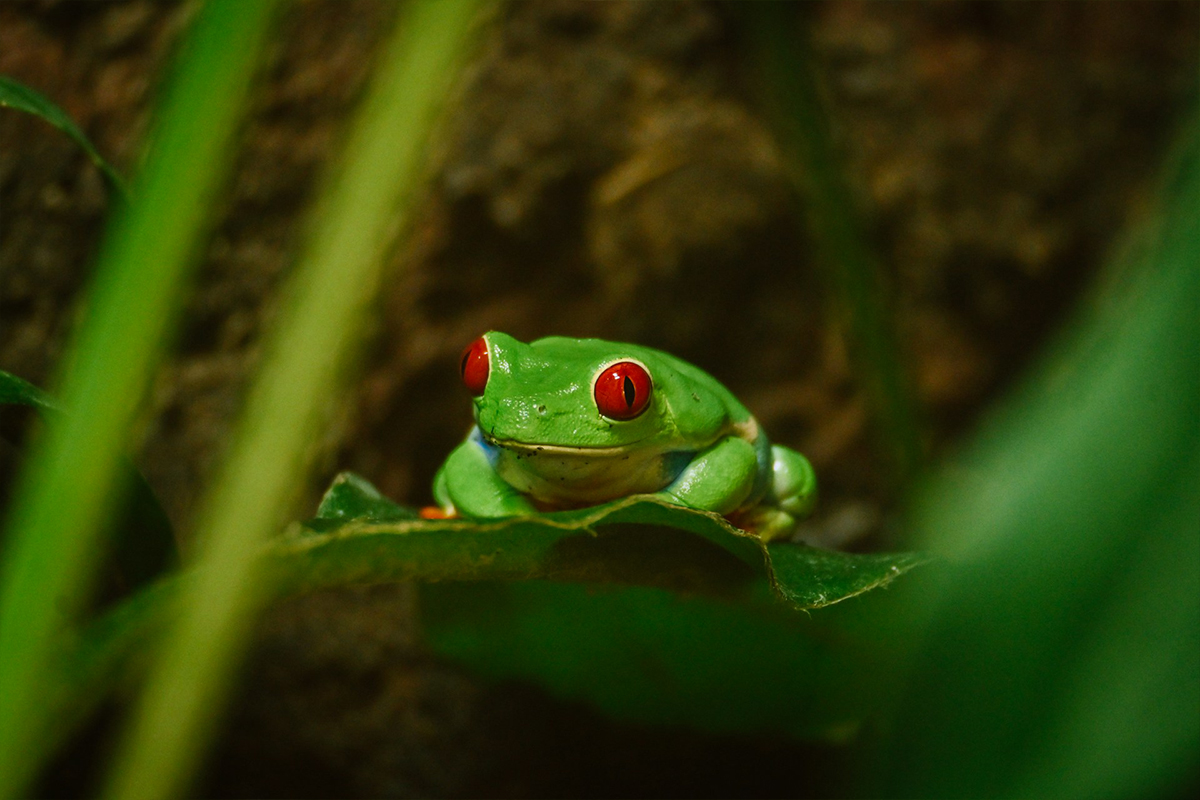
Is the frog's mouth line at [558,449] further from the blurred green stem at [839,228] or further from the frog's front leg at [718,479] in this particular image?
the blurred green stem at [839,228]

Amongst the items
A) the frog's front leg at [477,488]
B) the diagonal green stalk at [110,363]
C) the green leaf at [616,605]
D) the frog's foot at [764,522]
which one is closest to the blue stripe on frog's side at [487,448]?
the frog's front leg at [477,488]

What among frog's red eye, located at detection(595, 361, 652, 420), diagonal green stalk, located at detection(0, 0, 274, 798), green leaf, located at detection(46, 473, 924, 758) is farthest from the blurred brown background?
diagonal green stalk, located at detection(0, 0, 274, 798)

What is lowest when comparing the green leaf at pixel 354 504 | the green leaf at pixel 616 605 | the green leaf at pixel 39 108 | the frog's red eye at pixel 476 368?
the green leaf at pixel 616 605

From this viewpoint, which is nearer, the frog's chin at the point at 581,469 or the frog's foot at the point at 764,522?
the frog's chin at the point at 581,469

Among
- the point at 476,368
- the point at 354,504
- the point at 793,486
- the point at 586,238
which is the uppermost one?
the point at 586,238

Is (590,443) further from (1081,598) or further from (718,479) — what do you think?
(1081,598)

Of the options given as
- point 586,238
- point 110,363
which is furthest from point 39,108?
point 586,238

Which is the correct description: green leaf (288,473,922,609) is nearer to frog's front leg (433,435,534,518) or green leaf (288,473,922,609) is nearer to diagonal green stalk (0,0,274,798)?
frog's front leg (433,435,534,518)
